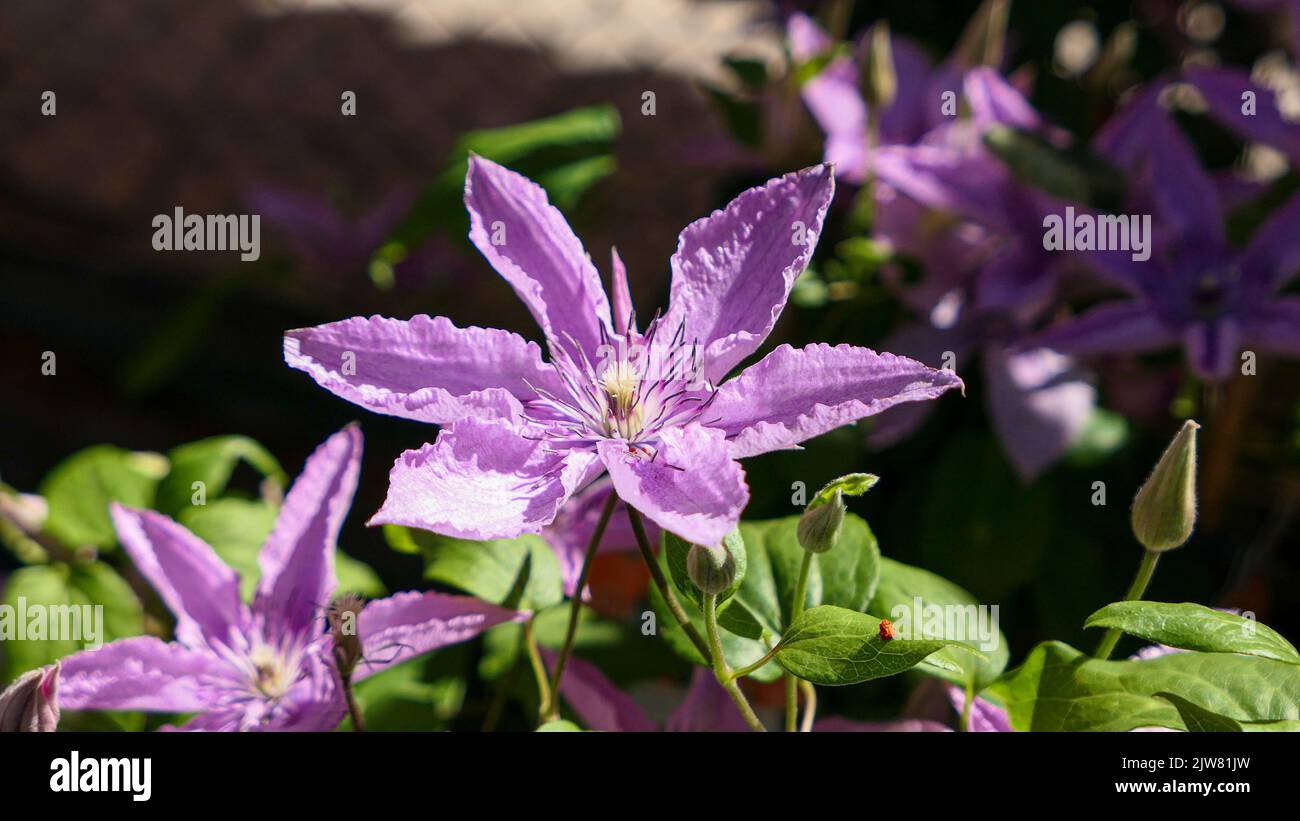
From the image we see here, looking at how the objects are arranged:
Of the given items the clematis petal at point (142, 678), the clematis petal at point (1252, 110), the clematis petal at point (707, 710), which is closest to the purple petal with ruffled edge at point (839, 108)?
the clematis petal at point (1252, 110)

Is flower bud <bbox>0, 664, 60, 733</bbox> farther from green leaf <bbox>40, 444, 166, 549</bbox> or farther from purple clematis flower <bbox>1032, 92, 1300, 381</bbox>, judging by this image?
purple clematis flower <bbox>1032, 92, 1300, 381</bbox>

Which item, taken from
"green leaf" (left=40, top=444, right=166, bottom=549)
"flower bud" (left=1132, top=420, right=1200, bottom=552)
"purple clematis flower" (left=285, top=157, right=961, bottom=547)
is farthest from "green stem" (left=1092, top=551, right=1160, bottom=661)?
"green leaf" (left=40, top=444, right=166, bottom=549)

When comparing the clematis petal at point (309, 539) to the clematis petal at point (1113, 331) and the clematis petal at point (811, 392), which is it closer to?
the clematis petal at point (811, 392)

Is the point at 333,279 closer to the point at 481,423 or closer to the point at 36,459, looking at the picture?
the point at 481,423

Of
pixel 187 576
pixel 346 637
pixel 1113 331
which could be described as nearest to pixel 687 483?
pixel 346 637

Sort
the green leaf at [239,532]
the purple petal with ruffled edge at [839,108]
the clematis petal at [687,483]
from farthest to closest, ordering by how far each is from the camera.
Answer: the purple petal with ruffled edge at [839,108]
the green leaf at [239,532]
the clematis petal at [687,483]

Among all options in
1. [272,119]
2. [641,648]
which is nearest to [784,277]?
[641,648]
